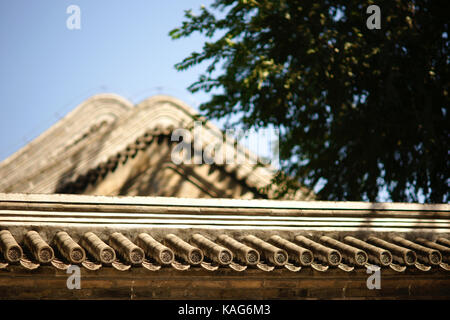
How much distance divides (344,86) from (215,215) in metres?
6.16

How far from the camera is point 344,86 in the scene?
9875 mm

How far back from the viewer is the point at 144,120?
32.2 feet

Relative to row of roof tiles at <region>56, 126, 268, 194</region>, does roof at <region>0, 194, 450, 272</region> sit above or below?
below

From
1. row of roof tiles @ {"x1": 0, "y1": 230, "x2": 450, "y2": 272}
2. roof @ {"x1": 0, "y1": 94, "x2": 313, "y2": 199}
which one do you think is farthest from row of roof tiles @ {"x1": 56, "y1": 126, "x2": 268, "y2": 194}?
row of roof tiles @ {"x1": 0, "y1": 230, "x2": 450, "y2": 272}

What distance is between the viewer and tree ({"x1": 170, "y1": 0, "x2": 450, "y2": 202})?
373 inches

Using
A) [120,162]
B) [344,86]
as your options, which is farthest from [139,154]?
[344,86]

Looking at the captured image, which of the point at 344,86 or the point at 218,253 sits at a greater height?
the point at 344,86

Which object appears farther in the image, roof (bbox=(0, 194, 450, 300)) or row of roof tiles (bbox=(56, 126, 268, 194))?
row of roof tiles (bbox=(56, 126, 268, 194))

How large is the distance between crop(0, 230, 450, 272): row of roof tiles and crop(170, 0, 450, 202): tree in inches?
199

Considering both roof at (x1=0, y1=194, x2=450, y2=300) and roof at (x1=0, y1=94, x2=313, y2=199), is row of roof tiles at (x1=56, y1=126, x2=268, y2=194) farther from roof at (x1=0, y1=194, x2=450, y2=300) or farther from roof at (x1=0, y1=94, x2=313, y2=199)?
roof at (x1=0, y1=194, x2=450, y2=300)

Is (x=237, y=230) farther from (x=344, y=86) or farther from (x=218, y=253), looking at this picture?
(x=344, y=86)

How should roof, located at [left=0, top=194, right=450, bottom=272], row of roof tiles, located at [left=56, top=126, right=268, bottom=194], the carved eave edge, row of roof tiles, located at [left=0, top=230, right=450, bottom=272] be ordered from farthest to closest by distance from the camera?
row of roof tiles, located at [left=56, top=126, right=268, bottom=194]
the carved eave edge
roof, located at [left=0, top=194, right=450, bottom=272]
row of roof tiles, located at [left=0, top=230, right=450, bottom=272]
